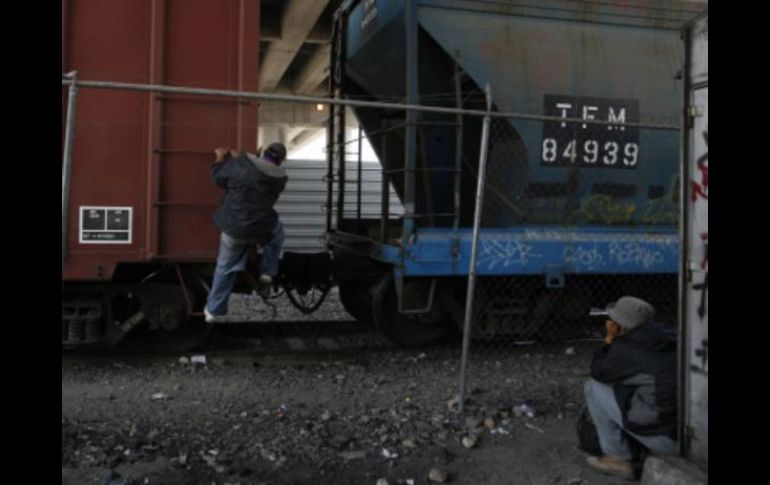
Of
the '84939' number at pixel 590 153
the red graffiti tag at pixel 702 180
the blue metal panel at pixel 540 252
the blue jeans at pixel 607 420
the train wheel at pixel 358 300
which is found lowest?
the blue jeans at pixel 607 420

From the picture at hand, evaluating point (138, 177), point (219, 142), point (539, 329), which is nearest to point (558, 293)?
point (539, 329)

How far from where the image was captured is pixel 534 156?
6406 millimetres

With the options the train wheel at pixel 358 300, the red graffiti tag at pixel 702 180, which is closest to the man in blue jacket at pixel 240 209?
the train wheel at pixel 358 300

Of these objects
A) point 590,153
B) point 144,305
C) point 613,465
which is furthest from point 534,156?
point 144,305

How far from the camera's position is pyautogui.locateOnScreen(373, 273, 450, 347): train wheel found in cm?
673

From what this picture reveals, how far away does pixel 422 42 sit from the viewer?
6.38 m

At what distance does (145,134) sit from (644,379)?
433 cm

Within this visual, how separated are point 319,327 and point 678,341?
4870 mm

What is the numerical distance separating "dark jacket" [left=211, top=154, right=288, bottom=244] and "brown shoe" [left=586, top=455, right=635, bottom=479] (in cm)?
323

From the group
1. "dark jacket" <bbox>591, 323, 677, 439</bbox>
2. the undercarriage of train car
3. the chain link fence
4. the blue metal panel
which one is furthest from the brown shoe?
the undercarriage of train car

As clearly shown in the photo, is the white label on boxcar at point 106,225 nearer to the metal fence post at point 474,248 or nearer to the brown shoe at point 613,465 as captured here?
the metal fence post at point 474,248

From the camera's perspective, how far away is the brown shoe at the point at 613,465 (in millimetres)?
3850

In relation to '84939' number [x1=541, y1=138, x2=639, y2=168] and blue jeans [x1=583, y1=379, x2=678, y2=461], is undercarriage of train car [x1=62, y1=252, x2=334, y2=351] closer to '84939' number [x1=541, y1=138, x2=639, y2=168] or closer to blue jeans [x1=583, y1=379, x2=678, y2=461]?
'84939' number [x1=541, y1=138, x2=639, y2=168]

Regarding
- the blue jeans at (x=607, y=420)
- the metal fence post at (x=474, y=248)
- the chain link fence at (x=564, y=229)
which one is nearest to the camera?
the blue jeans at (x=607, y=420)
